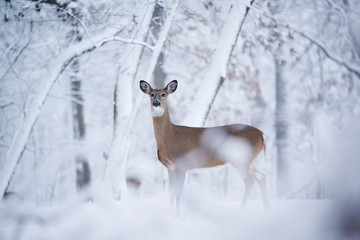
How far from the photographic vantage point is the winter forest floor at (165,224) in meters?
2.03

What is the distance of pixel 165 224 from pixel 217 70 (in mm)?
2666

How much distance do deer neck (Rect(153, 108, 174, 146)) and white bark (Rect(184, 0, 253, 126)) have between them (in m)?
0.98

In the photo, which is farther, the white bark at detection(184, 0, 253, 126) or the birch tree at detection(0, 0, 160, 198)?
the birch tree at detection(0, 0, 160, 198)

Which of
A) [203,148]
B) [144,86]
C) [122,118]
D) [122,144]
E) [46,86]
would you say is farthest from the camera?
[46,86]

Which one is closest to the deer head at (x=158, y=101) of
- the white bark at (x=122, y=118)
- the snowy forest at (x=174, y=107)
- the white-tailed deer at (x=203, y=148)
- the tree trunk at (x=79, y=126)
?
the white-tailed deer at (x=203, y=148)

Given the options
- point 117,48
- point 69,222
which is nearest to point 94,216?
point 69,222

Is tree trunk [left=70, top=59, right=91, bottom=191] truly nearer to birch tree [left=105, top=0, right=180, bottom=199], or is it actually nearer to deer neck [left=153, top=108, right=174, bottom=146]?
birch tree [left=105, top=0, right=180, bottom=199]

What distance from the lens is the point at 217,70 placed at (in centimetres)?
494

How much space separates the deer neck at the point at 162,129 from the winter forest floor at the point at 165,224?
2.44ft

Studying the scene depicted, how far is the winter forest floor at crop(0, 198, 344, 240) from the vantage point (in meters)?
2.03

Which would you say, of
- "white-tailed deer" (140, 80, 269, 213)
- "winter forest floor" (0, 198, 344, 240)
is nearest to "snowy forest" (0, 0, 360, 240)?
"winter forest floor" (0, 198, 344, 240)

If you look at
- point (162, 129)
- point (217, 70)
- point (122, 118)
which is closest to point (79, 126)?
point (122, 118)

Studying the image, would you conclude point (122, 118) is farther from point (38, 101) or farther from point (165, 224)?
point (165, 224)

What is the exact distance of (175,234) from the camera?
8.32ft
